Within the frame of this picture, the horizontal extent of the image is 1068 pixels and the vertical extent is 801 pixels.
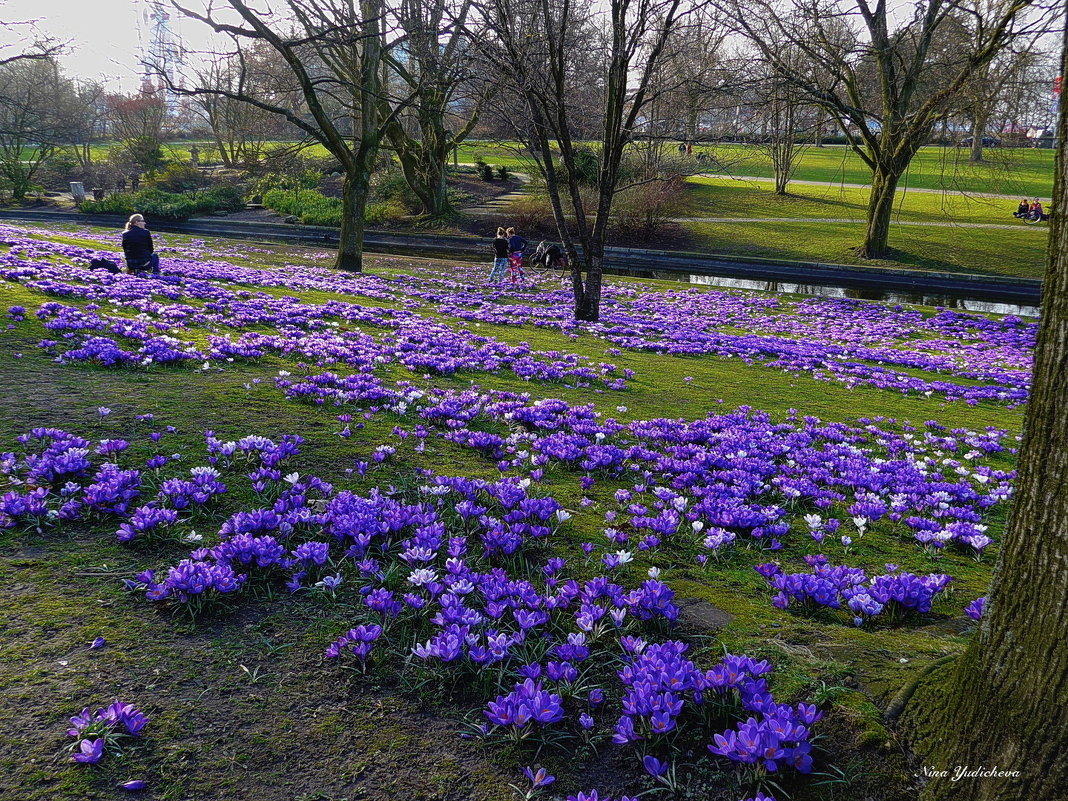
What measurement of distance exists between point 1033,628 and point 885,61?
2120 centimetres

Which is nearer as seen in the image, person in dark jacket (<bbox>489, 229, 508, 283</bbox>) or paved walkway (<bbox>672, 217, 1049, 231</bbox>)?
person in dark jacket (<bbox>489, 229, 508, 283</bbox>)

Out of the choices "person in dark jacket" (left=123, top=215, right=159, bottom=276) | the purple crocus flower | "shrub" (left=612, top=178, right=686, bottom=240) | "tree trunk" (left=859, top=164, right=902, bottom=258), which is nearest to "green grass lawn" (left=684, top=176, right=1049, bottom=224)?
"shrub" (left=612, top=178, right=686, bottom=240)

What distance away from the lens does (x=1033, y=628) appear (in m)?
2.07

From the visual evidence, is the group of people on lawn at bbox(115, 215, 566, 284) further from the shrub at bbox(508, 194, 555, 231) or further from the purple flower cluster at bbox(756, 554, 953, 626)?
the purple flower cluster at bbox(756, 554, 953, 626)

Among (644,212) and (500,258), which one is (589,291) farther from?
(644,212)

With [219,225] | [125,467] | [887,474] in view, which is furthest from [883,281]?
[219,225]

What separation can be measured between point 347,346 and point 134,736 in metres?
7.13

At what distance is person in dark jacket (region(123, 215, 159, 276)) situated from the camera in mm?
13477

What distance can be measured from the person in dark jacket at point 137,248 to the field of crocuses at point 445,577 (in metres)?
5.69

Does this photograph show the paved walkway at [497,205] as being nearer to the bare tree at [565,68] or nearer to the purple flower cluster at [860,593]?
the bare tree at [565,68]

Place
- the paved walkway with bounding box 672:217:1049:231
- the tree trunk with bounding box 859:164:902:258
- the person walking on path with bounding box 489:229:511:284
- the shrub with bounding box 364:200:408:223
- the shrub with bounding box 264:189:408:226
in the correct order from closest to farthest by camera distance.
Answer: the person walking on path with bounding box 489:229:511:284 < the tree trunk with bounding box 859:164:902:258 < the paved walkway with bounding box 672:217:1049:231 < the shrub with bounding box 264:189:408:226 < the shrub with bounding box 364:200:408:223

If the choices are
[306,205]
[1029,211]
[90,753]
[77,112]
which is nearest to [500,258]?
[90,753]

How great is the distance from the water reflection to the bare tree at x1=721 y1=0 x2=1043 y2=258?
13.6 ft

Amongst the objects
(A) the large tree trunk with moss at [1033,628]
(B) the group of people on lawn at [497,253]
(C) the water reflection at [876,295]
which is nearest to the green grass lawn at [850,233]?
(C) the water reflection at [876,295]
